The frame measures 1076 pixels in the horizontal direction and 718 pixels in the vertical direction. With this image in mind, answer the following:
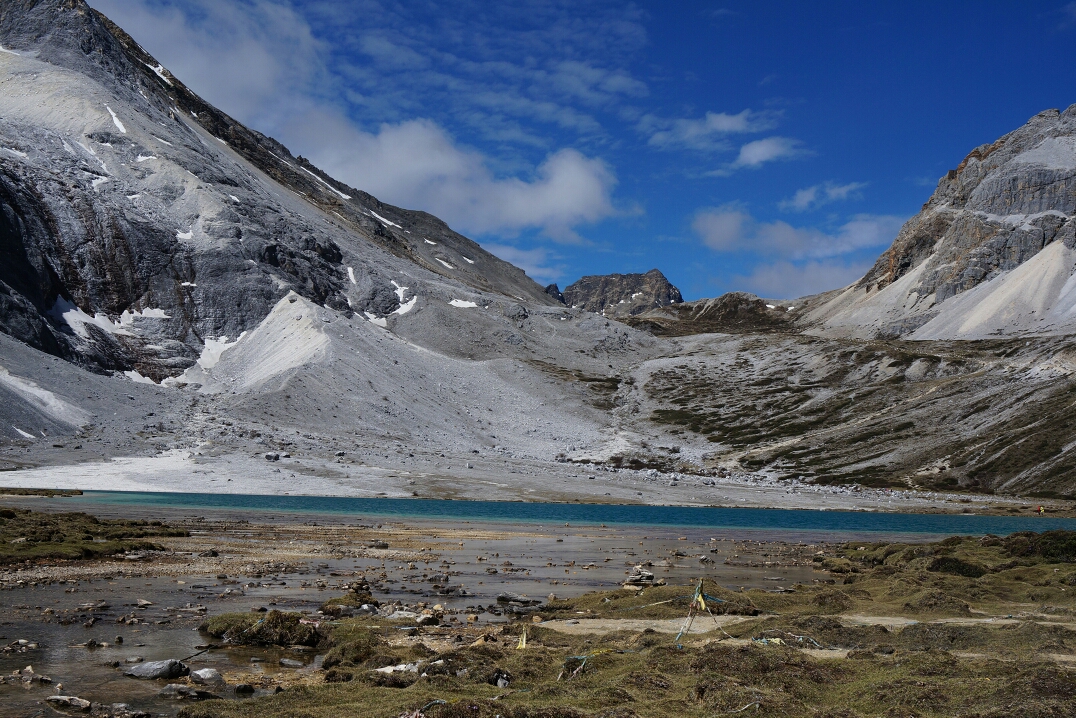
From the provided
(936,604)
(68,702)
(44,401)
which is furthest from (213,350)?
(68,702)

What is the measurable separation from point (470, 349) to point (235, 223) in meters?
56.8

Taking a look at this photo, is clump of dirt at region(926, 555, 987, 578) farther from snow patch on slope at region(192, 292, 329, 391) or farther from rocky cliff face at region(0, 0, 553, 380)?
rocky cliff face at region(0, 0, 553, 380)

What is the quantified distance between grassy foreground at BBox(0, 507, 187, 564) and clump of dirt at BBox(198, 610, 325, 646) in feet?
47.8

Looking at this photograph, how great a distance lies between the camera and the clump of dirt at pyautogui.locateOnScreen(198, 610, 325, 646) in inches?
734

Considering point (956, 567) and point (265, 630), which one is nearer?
point (265, 630)

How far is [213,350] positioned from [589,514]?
94102 mm

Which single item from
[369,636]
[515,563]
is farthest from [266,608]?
[515,563]

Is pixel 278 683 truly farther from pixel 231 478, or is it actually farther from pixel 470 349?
pixel 470 349

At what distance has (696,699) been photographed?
13.3m

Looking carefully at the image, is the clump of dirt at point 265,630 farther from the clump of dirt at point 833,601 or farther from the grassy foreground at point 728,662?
the clump of dirt at point 833,601

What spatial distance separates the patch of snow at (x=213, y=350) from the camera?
141m

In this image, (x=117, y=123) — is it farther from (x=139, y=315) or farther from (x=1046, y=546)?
(x=1046, y=546)

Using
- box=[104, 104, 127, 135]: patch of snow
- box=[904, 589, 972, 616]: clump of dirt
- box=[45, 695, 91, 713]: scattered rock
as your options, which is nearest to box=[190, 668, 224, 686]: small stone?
box=[45, 695, 91, 713]: scattered rock

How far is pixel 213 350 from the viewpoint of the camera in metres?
145
